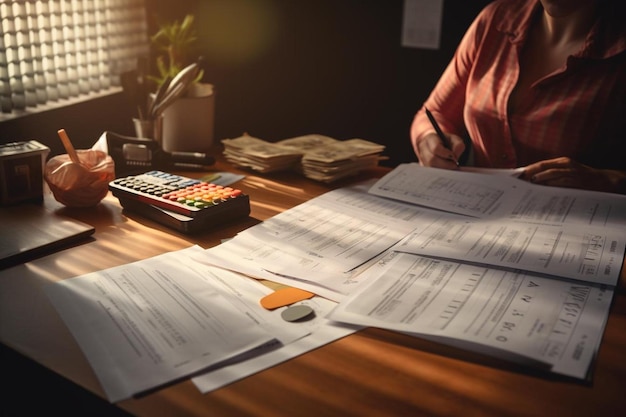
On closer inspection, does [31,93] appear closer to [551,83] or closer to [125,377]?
[125,377]

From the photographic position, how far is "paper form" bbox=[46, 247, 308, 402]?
61 centimetres

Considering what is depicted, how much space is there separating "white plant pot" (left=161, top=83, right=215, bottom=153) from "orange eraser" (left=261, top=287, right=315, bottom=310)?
2.57 feet

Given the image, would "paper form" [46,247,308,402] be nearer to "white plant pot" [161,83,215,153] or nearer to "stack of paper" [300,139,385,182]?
"stack of paper" [300,139,385,182]

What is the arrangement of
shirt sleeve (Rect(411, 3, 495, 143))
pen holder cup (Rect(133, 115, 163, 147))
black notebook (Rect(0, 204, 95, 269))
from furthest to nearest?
shirt sleeve (Rect(411, 3, 495, 143)) < pen holder cup (Rect(133, 115, 163, 147)) < black notebook (Rect(0, 204, 95, 269))

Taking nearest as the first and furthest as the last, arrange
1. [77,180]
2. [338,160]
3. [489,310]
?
[489,310] → [77,180] → [338,160]

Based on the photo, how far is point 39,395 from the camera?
2.65 feet

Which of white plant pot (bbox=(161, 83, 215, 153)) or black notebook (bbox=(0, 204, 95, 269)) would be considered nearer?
black notebook (bbox=(0, 204, 95, 269))

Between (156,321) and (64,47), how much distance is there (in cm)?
96

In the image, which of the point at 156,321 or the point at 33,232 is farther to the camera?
the point at 33,232

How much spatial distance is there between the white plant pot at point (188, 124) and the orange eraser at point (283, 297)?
2.57ft

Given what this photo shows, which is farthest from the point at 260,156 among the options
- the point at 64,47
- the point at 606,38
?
the point at 606,38

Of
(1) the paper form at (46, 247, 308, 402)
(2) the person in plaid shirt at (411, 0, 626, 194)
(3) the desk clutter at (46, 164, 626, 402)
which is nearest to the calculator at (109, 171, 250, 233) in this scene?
(3) the desk clutter at (46, 164, 626, 402)

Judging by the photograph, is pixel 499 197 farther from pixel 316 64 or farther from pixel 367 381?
pixel 316 64

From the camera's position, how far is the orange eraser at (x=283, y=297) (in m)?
0.74
